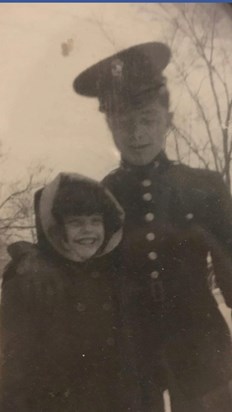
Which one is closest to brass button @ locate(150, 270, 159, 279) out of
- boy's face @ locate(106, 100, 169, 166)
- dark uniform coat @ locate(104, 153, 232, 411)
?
dark uniform coat @ locate(104, 153, 232, 411)

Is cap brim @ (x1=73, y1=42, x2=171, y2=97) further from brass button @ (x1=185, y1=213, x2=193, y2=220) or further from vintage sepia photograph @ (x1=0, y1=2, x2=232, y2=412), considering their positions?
brass button @ (x1=185, y1=213, x2=193, y2=220)

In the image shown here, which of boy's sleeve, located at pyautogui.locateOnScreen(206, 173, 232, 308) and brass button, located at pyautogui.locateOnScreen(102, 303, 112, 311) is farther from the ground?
boy's sleeve, located at pyautogui.locateOnScreen(206, 173, 232, 308)

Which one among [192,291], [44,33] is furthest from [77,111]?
[192,291]

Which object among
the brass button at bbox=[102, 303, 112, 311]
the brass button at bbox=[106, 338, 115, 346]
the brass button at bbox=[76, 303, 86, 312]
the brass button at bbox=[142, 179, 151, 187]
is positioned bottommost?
the brass button at bbox=[106, 338, 115, 346]

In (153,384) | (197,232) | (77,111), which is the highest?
(77,111)

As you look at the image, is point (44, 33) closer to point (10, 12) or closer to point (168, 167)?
point (10, 12)

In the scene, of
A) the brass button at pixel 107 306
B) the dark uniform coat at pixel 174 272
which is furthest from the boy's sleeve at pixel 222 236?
the brass button at pixel 107 306

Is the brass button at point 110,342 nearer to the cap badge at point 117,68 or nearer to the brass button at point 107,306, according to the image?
the brass button at point 107,306
